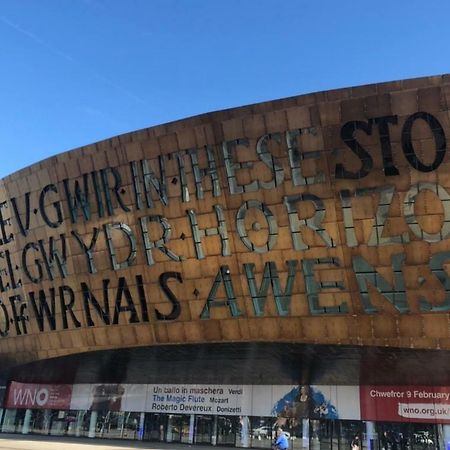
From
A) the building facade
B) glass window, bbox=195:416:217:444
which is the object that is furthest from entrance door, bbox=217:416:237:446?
glass window, bbox=195:416:217:444

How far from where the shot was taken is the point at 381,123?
21.2m

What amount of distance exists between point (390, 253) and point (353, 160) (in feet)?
14.2

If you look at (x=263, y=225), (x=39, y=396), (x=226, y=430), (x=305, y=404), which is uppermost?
(x=263, y=225)

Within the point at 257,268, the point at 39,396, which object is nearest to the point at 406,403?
the point at 257,268

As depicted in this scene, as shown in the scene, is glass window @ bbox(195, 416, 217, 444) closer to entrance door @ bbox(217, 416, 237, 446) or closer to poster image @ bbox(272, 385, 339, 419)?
entrance door @ bbox(217, 416, 237, 446)

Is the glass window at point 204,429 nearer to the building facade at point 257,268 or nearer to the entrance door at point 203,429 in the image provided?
the entrance door at point 203,429

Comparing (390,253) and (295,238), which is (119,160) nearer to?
(295,238)

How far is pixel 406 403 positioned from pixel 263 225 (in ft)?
44.5

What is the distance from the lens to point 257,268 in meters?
23.8

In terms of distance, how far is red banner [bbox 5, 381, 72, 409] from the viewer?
37625 mm

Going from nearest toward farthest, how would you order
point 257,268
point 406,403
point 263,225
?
point 263,225, point 257,268, point 406,403

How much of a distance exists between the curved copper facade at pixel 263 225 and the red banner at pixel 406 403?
23.5ft

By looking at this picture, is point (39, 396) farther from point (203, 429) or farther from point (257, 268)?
point (257, 268)

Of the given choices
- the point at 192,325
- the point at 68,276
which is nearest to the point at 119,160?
the point at 68,276
